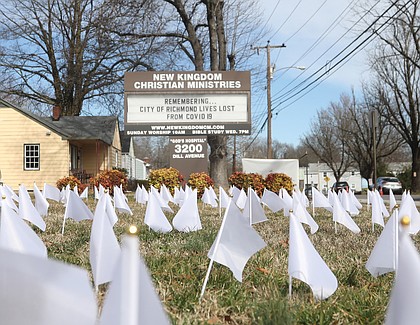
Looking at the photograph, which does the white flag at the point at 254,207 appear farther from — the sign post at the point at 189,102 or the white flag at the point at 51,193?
the sign post at the point at 189,102

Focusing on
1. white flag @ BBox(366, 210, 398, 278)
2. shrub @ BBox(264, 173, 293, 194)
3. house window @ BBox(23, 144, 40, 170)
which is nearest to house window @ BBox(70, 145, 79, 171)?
house window @ BBox(23, 144, 40, 170)

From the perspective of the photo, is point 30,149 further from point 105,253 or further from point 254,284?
point 105,253

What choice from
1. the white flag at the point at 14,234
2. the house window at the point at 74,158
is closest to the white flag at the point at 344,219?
the white flag at the point at 14,234

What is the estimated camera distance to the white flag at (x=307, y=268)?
302 cm

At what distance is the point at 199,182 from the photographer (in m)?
17.8

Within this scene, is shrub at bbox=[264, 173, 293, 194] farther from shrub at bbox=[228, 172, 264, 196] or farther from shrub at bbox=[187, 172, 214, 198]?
shrub at bbox=[187, 172, 214, 198]

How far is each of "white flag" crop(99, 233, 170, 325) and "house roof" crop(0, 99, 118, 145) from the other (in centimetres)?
2851

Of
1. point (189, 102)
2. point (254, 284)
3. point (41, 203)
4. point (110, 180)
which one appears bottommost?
point (254, 284)

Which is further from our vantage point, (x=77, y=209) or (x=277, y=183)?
(x=277, y=183)

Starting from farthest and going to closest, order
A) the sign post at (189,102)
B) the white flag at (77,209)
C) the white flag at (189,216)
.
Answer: the sign post at (189,102) → the white flag at (77,209) → the white flag at (189,216)

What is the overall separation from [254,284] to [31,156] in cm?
2703

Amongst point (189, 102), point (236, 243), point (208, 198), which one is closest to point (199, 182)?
point (189, 102)

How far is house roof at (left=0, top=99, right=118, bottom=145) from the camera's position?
28.4 metres

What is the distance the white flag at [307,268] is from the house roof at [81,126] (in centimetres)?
2676
